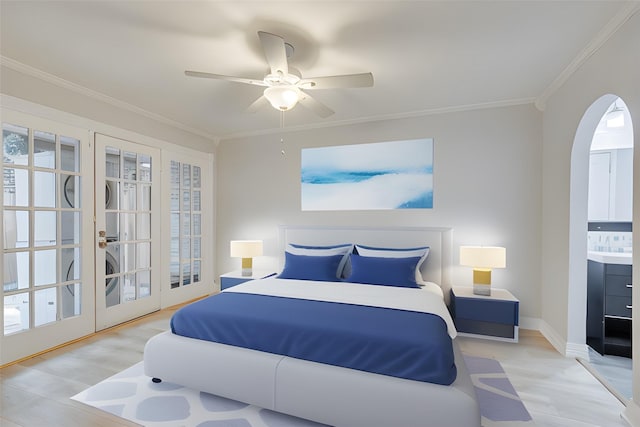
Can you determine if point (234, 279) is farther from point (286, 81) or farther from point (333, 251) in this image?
point (286, 81)

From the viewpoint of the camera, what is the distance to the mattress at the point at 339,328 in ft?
5.26

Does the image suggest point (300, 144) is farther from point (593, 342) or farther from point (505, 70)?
point (593, 342)

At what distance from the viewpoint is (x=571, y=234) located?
2.48 meters

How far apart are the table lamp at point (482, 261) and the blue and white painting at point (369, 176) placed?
30.0 inches

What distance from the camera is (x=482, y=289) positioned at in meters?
2.97

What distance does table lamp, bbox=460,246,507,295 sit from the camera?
288 cm

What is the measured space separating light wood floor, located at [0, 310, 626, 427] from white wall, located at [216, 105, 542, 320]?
2.55ft

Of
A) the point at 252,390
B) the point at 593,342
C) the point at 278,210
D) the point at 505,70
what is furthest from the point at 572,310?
the point at 278,210

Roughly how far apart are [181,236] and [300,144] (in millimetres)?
2077

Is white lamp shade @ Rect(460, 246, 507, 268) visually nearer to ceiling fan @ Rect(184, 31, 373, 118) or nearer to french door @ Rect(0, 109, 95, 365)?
ceiling fan @ Rect(184, 31, 373, 118)

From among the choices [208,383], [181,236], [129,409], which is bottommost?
[129,409]

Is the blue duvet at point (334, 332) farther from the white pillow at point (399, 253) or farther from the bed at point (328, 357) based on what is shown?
the white pillow at point (399, 253)

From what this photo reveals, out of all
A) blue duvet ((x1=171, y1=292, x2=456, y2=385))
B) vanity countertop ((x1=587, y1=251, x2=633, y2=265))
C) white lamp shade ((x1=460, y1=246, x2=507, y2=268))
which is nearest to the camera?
blue duvet ((x1=171, y1=292, x2=456, y2=385))

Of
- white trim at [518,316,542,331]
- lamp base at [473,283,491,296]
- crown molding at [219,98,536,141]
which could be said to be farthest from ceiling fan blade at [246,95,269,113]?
white trim at [518,316,542,331]
